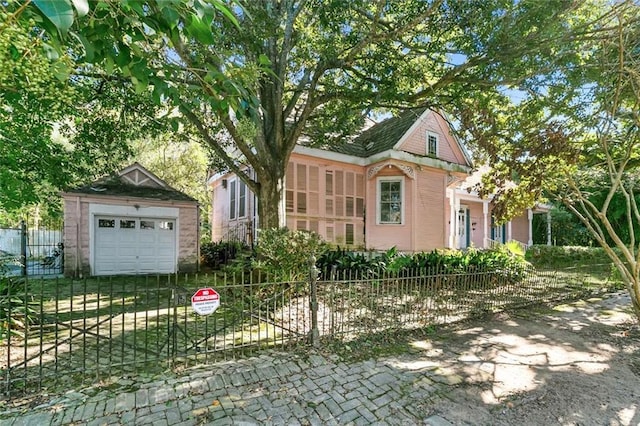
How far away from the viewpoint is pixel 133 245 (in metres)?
11.6

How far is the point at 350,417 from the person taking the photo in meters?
3.17

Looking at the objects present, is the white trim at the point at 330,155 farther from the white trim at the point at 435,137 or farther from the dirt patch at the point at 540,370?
the dirt patch at the point at 540,370

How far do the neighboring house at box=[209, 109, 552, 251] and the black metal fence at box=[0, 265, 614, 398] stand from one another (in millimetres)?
4494

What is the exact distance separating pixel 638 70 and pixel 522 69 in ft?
5.80

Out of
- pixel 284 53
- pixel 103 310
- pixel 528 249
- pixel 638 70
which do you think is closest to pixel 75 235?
pixel 103 310

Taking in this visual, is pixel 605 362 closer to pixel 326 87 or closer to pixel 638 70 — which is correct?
pixel 638 70

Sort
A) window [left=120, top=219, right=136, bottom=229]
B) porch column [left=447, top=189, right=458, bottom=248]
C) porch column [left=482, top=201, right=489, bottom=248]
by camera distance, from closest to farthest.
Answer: window [left=120, top=219, right=136, bottom=229] → porch column [left=447, top=189, right=458, bottom=248] → porch column [left=482, top=201, right=489, bottom=248]

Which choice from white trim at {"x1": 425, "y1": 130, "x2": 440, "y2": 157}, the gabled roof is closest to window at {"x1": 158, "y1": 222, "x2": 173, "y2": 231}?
A: the gabled roof

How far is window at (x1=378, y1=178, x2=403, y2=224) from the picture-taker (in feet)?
41.2

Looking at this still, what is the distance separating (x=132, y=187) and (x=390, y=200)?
1028 centimetres

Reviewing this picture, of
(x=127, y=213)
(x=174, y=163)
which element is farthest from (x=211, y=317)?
(x=174, y=163)

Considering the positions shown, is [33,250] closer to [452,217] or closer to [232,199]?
[232,199]

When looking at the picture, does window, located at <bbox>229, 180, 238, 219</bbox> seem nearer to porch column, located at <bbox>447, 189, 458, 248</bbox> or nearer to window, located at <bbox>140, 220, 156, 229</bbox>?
window, located at <bbox>140, 220, 156, 229</bbox>

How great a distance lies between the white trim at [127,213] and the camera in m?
10.8
